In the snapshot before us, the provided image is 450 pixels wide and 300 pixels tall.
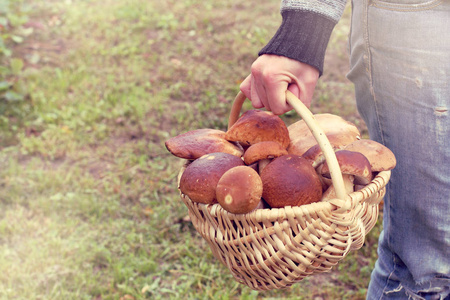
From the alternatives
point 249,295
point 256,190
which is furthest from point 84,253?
point 256,190

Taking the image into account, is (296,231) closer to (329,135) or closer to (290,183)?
(290,183)

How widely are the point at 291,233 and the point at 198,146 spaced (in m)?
0.44

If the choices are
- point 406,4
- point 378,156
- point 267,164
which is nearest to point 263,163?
point 267,164

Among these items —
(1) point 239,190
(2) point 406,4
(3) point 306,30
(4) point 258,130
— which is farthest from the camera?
(4) point 258,130

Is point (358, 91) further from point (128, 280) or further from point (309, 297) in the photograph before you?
point (128, 280)

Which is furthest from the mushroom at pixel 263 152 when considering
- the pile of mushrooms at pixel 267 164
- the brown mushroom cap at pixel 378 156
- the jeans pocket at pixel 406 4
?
the jeans pocket at pixel 406 4

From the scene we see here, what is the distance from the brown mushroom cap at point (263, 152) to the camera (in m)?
1.24

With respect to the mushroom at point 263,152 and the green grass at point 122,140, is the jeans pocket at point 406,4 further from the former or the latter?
the green grass at point 122,140

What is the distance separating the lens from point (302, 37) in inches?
49.8

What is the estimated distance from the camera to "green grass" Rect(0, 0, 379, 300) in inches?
84.8

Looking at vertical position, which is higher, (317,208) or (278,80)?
(278,80)

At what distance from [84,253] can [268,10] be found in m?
3.91

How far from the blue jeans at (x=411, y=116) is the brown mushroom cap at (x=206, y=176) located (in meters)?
0.51

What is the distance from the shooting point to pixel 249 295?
2.03 m
